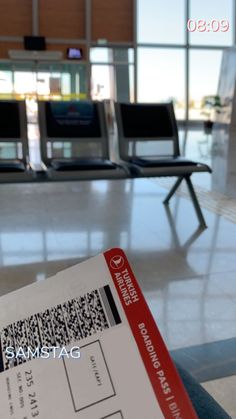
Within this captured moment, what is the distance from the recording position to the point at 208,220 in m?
4.12

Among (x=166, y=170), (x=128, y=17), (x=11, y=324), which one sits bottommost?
(x=166, y=170)

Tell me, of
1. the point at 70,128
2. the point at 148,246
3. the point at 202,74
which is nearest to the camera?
the point at 148,246

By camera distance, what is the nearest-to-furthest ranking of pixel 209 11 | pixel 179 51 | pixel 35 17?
pixel 35 17
pixel 209 11
pixel 179 51

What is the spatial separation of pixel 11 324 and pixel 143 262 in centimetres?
259

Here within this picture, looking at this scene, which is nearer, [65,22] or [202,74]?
[65,22]

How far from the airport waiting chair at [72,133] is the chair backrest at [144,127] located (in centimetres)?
18

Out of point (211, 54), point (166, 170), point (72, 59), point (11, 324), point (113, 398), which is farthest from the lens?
point (211, 54)

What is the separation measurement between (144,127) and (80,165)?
0.92 metres

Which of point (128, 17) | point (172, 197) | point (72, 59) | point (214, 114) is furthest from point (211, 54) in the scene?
point (172, 197)

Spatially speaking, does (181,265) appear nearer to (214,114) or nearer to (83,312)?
(83,312)

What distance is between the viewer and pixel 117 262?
499 millimetres

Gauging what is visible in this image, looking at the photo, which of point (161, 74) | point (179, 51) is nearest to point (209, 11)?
point (179, 51)

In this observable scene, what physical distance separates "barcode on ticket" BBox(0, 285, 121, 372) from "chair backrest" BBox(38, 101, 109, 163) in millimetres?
3636
